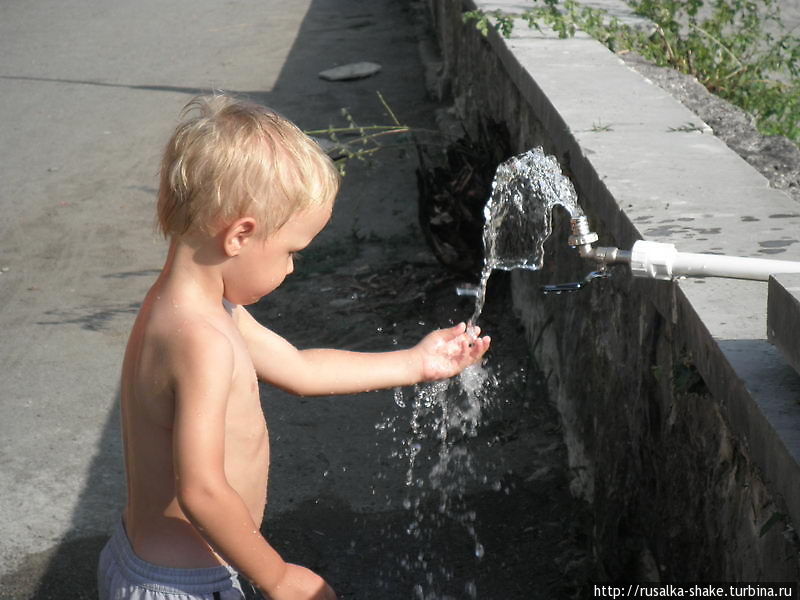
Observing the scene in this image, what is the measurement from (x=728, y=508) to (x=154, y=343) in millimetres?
1042

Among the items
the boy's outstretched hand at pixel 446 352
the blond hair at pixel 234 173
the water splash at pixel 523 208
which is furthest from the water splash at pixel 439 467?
the blond hair at pixel 234 173

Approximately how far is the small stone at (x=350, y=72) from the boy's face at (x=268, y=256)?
24.9ft

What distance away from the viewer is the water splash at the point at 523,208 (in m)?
3.11

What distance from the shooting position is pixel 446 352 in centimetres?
221

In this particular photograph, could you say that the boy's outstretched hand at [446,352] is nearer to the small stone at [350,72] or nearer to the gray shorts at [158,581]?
the gray shorts at [158,581]

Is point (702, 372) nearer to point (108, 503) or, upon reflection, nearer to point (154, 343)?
point (154, 343)

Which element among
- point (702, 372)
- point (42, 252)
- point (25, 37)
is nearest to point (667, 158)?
point (702, 372)

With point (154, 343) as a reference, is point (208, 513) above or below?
below

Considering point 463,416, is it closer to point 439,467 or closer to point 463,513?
point 439,467

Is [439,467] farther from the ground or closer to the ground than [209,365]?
closer to the ground

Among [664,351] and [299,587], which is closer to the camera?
[299,587]

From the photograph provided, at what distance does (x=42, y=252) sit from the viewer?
5598 mm

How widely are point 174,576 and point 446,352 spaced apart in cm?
71

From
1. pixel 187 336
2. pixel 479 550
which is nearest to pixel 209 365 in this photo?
pixel 187 336
